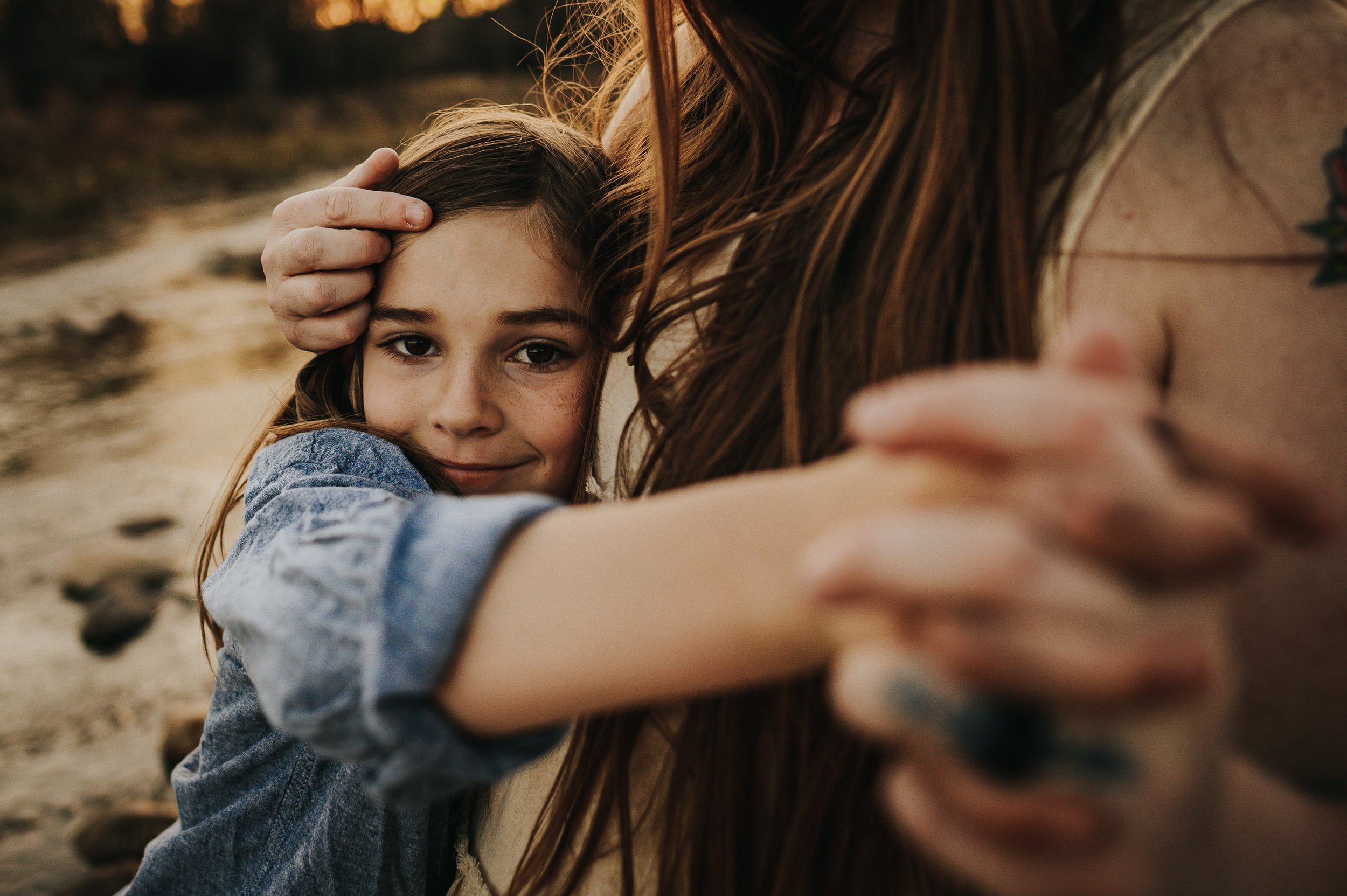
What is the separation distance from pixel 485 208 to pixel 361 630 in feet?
3.66

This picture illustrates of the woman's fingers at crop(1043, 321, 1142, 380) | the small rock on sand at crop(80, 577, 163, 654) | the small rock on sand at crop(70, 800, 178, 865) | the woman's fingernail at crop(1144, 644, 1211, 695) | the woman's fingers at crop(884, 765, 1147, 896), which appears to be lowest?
the small rock on sand at crop(70, 800, 178, 865)

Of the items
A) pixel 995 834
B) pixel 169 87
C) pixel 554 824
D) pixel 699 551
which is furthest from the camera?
pixel 169 87

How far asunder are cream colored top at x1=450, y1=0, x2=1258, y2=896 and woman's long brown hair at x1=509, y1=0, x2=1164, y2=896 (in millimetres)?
17

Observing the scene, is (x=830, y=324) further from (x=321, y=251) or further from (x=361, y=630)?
(x=321, y=251)

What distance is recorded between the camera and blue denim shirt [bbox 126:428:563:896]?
0.74 meters

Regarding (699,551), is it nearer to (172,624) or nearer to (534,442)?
(534,442)

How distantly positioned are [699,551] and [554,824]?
64 cm

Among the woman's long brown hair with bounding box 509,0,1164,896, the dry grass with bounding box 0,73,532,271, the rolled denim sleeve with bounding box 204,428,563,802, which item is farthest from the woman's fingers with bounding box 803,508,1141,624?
the dry grass with bounding box 0,73,532,271

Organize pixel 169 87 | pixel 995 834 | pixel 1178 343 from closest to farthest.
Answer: pixel 995 834 → pixel 1178 343 → pixel 169 87

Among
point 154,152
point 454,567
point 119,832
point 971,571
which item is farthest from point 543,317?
point 154,152

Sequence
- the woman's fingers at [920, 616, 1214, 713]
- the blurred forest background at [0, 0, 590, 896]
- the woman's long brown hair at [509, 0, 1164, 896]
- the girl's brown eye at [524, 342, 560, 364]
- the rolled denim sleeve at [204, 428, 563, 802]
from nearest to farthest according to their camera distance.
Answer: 1. the woman's fingers at [920, 616, 1214, 713]
2. the rolled denim sleeve at [204, 428, 563, 802]
3. the woman's long brown hair at [509, 0, 1164, 896]
4. the girl's brown eye at [524, 342, 560, 364]
5. the blurred forest background at [0, 0, 590, 896]

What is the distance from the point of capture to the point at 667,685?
2.28 feet

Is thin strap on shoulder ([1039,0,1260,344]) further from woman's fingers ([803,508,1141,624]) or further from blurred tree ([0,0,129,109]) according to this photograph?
blurred tree ([0,0,129,109])

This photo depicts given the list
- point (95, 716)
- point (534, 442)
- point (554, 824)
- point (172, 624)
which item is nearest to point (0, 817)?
point (95, 716)
